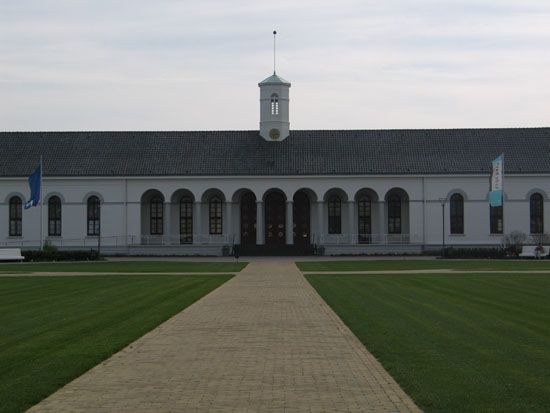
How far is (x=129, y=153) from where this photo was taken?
72250 mm

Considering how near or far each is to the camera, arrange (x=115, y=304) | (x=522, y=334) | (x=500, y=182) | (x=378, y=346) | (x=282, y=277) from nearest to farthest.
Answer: (x=378, y=346)
(x=522, y=334)
(x=115, y=304)
(x=282, y=277)
(x=500, y=182)

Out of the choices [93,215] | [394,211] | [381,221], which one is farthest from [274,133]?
[93,215]

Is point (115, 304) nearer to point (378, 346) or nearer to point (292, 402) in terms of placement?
point (378, 346)

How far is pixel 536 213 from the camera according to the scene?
6912cm

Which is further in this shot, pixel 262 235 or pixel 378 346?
pixel 262 235

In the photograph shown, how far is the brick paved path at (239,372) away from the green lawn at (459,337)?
1.57 ft

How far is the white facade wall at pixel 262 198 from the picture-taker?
226ft

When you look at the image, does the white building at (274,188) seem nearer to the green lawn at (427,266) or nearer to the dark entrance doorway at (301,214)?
the dark entrance doorway at (301,214)

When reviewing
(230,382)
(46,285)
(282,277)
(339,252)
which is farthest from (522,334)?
(339,252)

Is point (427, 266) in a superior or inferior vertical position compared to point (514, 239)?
inferior

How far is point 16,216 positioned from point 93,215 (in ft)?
19.0

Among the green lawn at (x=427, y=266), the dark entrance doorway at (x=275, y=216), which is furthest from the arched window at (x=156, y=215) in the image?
the green lawn at (x=427, y=266)

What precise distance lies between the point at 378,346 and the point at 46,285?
63.8 feet

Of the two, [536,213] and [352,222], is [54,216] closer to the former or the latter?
[352,222]
